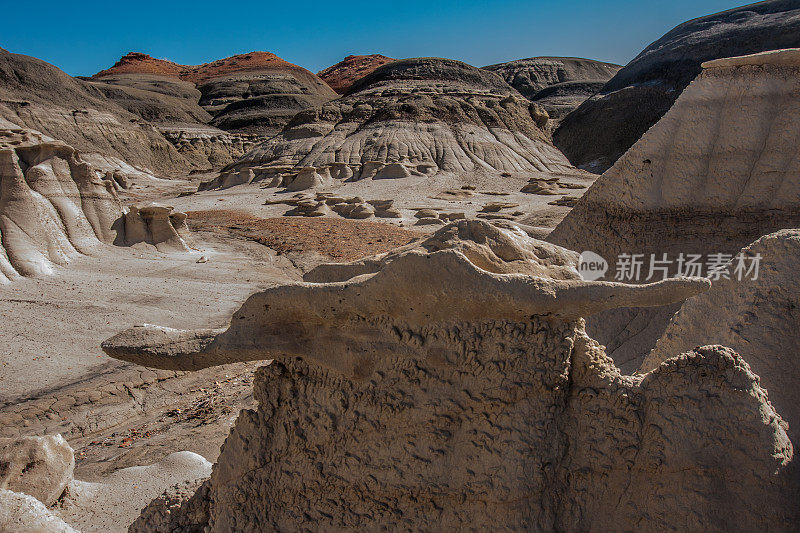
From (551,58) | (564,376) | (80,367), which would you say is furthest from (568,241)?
(551,58)

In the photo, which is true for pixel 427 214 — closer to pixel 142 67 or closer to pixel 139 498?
pixel 139 498

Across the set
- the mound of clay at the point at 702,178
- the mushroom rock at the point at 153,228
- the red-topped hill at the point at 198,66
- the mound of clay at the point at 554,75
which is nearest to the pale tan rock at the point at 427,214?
the mushroom rock at the point at 153,228

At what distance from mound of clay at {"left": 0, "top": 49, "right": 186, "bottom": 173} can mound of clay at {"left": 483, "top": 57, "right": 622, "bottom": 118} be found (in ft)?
120

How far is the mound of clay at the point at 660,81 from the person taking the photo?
117 feet

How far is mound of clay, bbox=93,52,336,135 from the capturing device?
156ft

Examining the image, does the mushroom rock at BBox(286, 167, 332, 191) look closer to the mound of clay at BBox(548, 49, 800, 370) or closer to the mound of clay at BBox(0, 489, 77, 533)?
the mound of clay at BBox(548, 49, 800, 370)

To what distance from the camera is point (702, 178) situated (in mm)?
4609

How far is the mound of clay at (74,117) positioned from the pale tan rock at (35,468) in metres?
31.8

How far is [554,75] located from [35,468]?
67.4 metres

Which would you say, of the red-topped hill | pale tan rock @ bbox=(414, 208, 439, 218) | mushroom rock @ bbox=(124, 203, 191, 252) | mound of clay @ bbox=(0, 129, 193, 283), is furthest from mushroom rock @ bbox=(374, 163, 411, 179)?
the red-topped hill

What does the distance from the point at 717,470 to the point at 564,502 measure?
1.75 feet

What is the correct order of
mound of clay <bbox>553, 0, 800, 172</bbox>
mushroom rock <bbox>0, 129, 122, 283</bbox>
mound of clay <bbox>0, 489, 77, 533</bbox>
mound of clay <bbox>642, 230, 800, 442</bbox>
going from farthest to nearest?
mound of clay <bbox>553, 0, 800, 172</bbox>, mushroom rock <bbox>0, 129, 122, 283</bbox>, mound of clay <bbox>642, 230, 800, 442</bbox>, mound of clay <bbox>0, 489, 77, 533</bbox>

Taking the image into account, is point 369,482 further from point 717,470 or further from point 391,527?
point 717,470

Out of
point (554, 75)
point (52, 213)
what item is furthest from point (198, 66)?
point (52, 213)
